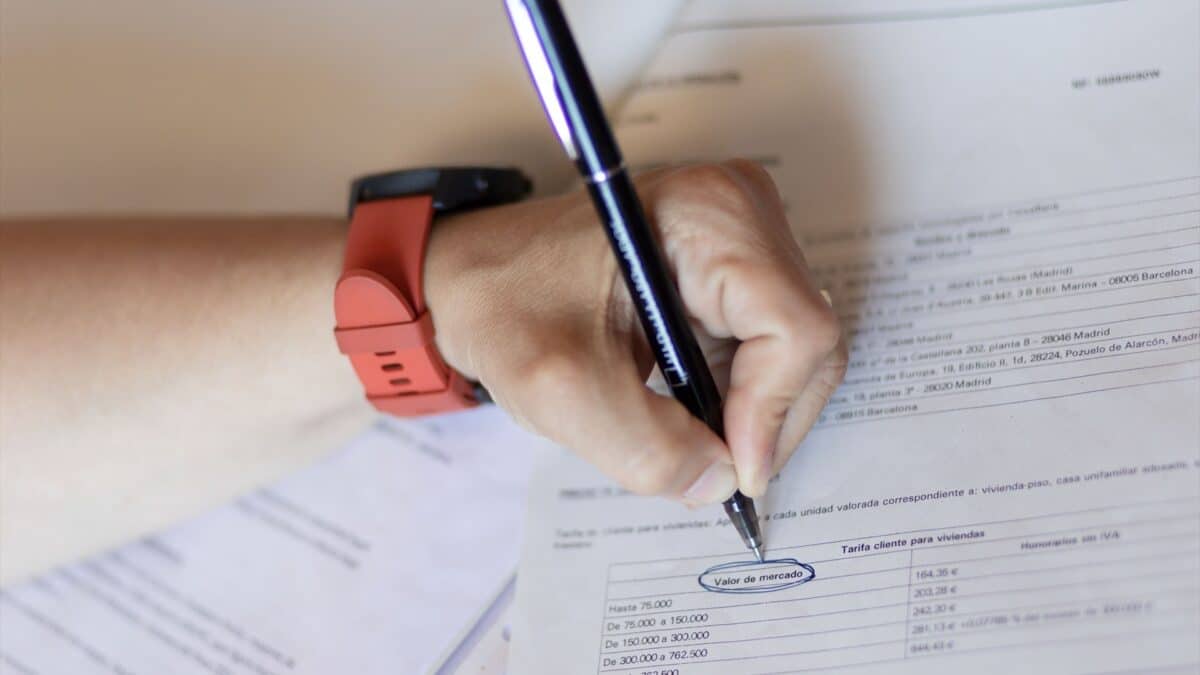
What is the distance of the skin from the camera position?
530 mm

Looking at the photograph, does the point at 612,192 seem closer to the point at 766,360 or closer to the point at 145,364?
the point at 766,360

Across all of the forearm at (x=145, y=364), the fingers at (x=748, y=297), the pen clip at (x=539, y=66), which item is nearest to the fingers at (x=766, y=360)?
the fingers at (x=748, y=297)

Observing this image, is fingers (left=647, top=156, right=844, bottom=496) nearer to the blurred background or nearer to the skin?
the skin

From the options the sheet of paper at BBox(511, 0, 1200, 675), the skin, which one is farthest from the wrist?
the sheet of paper at BBox(511, 0, 1200, 675)

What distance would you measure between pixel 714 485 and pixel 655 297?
4.3 inches

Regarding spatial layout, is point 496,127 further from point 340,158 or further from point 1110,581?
point 1110,581

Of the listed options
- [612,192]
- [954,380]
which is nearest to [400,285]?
[612,192]

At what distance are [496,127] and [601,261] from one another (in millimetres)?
268

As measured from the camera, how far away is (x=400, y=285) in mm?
628

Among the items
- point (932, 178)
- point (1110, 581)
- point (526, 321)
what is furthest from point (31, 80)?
point (1110, 581)

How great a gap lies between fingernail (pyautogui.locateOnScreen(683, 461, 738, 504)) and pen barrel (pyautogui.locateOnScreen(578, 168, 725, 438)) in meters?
0.02

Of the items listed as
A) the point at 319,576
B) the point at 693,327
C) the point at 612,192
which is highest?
the point at 612,192

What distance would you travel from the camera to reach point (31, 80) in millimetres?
732

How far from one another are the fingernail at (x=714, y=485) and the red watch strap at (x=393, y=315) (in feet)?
0.61
